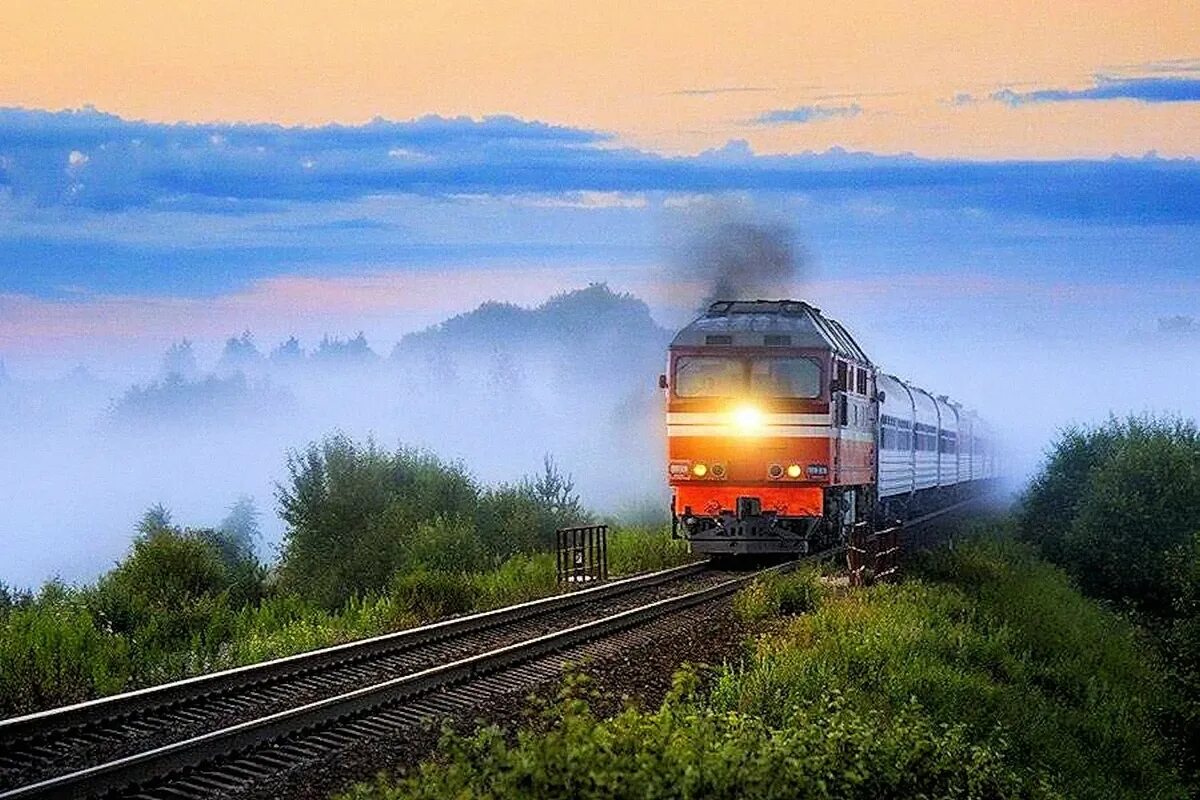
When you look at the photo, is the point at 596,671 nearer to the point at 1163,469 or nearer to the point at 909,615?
the point at 909,615

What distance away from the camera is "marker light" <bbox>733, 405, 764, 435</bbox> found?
2639 centimetres

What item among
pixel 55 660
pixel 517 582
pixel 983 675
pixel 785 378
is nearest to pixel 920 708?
pixel 983 675

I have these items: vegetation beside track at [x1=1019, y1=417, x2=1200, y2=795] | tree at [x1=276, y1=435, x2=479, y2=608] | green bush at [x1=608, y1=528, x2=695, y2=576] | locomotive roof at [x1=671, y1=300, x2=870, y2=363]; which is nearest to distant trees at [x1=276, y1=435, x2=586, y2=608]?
tree at [x1=276, y1=435, x2=479, y2=608]

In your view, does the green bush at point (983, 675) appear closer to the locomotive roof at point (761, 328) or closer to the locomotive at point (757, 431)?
the locomotive at point (757, 431)

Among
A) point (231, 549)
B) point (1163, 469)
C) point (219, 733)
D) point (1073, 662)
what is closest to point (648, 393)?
point (1073, 662)

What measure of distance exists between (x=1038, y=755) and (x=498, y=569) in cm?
1304

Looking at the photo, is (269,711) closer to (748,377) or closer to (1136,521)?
(748,377)

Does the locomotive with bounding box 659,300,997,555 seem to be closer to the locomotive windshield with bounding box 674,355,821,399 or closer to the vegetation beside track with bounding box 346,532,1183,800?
the locomotive windshield with bounding box 674,355,821,399

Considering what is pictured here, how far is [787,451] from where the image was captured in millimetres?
26219

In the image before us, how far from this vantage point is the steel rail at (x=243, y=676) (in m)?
11.2

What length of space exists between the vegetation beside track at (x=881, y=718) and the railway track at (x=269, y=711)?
1217 mm

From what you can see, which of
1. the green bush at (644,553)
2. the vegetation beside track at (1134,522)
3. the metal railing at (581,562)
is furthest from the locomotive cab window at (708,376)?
the vegetation beside track at (1134,522)

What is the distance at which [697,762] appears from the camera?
27.5ft

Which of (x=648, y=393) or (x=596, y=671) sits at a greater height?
(x=648, y=393)
